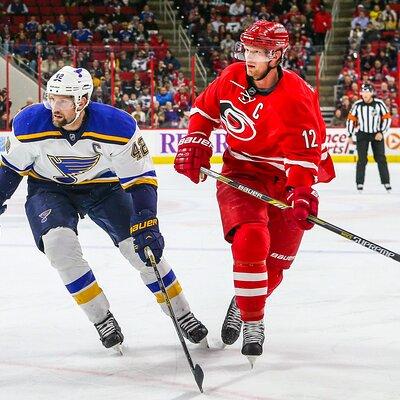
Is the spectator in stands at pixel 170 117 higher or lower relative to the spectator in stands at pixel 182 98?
lower

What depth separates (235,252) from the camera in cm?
321

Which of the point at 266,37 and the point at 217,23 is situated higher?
the point at 266,37

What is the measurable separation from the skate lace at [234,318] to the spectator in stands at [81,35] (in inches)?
479

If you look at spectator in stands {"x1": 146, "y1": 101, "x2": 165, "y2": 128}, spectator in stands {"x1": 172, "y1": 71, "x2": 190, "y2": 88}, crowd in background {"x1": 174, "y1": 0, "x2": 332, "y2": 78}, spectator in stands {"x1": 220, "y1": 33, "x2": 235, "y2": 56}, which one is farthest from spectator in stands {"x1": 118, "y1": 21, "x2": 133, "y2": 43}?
spectator in stands {"x1": 146, "y1": 101, "x2": 165, "y2": 128}

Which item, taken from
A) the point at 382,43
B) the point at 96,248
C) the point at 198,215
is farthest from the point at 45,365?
the point at 382,43

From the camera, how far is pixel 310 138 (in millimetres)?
3248

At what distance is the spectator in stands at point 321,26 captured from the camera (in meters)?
15.3

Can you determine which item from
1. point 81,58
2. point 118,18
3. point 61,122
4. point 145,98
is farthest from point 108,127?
point 118,18

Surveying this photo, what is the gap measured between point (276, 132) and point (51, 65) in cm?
991

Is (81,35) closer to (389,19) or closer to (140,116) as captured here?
(140,116)

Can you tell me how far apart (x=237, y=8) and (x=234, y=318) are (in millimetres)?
12962

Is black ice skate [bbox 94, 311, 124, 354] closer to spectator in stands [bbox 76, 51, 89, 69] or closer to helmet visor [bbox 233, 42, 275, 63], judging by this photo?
helmet visor [bbox 233, 42, 275, 63]

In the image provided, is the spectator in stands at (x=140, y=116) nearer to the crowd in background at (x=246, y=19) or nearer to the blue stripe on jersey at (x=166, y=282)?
the crowd in background at (x=246, y=19)

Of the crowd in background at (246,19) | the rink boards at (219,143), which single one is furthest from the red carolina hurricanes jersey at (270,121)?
the crowd in background at (246,19)
